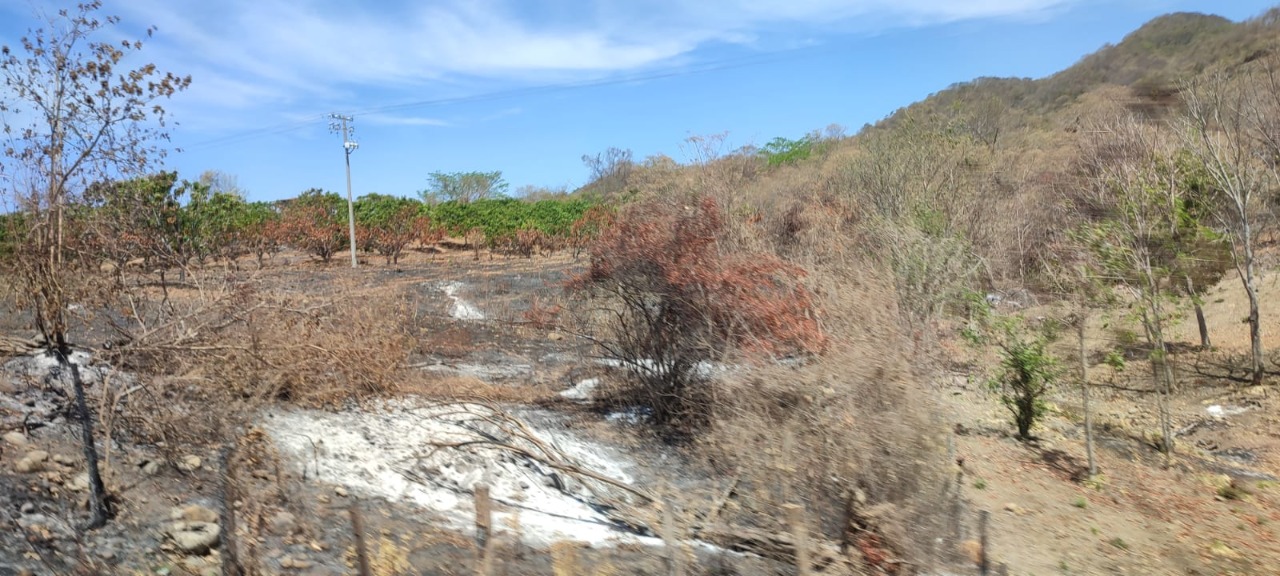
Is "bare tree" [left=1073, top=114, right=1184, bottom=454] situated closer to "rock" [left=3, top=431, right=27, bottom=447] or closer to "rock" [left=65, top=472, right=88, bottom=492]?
"rock" [left=65, top=472, right=88, bottom=492]

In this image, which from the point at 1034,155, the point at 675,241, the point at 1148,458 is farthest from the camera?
the point at 1034,155

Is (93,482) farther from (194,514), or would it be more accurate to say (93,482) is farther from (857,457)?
(857,457)

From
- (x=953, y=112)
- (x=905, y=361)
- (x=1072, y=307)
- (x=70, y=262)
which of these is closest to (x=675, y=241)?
(x=905, y=361)

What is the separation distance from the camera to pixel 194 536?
589 cm

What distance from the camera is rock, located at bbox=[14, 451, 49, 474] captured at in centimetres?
627

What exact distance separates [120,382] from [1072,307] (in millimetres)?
10801

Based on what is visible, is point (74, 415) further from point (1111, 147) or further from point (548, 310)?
point (1111, 147)

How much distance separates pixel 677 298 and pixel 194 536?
19.1 feet

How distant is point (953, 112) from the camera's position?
3122 centimetres

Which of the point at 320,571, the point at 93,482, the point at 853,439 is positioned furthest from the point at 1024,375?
the point at 93,482

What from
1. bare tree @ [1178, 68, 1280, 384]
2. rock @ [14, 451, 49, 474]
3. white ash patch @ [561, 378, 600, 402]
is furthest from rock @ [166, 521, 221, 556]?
bare tree @ [1178, 68, 1280, 384]

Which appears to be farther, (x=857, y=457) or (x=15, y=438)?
(x=15, y=438)

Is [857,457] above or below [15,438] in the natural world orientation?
below

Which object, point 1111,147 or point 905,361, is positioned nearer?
point 905,361
